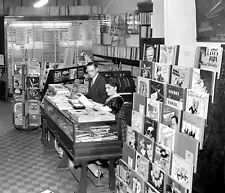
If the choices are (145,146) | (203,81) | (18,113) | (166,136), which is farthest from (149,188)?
(18,113)

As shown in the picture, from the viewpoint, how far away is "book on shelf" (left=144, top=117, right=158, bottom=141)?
3.44 metres

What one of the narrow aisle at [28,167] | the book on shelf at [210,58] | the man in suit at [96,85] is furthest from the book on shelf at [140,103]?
the narrow aisle at [28,167]

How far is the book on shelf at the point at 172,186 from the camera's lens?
3031 millimetres

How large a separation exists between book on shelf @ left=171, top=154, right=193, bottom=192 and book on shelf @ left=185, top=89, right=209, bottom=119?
42cm

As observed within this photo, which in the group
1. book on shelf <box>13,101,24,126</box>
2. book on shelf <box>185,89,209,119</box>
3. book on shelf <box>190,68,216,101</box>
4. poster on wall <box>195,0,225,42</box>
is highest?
poster on wall <box>195,0,225,42</box>

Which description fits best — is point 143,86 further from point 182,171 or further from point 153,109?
point 182,171

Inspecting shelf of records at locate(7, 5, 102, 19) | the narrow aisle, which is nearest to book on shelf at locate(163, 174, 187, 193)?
the narrow aisle

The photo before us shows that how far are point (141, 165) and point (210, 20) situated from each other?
63.2 inches

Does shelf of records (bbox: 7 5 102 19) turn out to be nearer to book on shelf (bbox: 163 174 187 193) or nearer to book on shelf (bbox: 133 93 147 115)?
book on shelf (bbox: 133 93 147 115)

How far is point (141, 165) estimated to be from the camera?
3.72 m

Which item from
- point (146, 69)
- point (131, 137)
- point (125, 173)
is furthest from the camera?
point (125, 173)

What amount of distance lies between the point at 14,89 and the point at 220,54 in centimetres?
681

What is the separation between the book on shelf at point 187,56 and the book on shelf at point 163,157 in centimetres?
76

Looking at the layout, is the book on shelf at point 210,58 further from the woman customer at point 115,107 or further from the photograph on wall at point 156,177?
the woman customer at point 115,107
